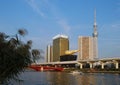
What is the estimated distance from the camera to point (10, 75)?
52.4 ft

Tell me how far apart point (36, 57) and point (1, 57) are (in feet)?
6.36

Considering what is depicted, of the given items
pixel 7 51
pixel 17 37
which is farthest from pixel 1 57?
pixel 17 37

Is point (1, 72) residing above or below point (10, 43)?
below

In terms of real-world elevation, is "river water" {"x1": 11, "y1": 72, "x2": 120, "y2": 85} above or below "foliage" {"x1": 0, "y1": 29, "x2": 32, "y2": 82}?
below

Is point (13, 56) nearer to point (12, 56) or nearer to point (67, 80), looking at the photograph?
point (12, 56)

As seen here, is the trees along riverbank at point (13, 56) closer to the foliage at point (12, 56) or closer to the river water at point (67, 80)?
the foliage at point (12, 56)

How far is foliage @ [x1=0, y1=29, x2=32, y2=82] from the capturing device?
15227 millimetres

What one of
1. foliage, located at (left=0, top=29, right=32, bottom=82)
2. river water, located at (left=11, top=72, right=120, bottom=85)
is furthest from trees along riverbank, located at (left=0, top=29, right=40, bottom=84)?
river water, located at (left=11, top=72, right=120, bottom=85)

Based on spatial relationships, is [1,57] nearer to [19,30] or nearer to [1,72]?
[1,72]

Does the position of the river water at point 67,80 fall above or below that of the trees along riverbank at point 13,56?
below

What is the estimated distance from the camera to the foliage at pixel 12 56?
1523 centimetres

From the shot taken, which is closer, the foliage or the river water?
the foliage

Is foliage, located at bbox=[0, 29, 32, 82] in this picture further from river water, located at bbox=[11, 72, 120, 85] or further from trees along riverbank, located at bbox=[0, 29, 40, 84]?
river water, located at bbox=[11, 72, 120, 85]

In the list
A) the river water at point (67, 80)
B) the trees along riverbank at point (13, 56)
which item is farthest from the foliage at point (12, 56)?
the river water at point (67, 80)
